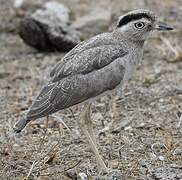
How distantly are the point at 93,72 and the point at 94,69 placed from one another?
0.09ft

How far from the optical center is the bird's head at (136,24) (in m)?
5.57

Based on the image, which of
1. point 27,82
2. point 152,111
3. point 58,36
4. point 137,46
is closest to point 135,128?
point 152,111

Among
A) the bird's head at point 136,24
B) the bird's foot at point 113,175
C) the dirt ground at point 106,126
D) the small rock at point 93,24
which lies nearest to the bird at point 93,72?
the bird's head at point 136,24

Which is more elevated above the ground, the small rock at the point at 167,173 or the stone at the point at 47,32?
the small rock at the point at 167,173

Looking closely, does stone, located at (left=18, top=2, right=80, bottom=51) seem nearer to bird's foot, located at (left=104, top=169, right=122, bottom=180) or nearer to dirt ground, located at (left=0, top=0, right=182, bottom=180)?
dirt ground, located at (left=0, top=0, right=182, bottom=180)

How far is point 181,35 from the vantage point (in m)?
8.88

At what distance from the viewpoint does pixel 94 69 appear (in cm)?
539

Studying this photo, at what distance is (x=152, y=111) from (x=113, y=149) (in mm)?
1012

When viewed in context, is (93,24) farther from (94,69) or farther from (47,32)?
(94,69)

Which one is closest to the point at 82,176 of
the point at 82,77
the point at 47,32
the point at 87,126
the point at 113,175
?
the point at 113,175

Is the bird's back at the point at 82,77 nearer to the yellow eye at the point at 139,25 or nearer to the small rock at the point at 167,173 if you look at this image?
the yellow eye at the point at 139,25

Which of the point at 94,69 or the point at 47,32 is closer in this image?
the point at 94,69

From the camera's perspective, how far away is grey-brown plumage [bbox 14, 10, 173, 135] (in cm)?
529

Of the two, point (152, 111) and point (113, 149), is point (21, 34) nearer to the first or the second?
point (152, 111)
